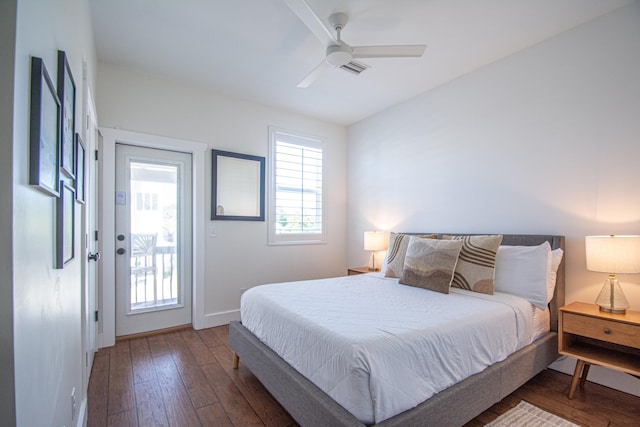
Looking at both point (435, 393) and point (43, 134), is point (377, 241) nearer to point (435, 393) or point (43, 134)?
point (435, 393)

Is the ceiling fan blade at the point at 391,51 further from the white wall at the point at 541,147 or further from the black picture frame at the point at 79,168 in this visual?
the black picture frame at the point at 79,168

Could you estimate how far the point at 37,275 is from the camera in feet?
2.81

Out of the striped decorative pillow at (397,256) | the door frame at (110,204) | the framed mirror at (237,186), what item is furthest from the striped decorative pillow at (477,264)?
the door frame at (110,204)

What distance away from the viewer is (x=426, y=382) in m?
1.48

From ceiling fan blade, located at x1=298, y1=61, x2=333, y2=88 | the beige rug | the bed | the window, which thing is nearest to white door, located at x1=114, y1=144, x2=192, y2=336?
the window

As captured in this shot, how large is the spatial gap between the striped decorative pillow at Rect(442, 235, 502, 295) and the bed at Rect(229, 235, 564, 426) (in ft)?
1.32

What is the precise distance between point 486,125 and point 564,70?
69cm

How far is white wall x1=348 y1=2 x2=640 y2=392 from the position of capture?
2.21 metres

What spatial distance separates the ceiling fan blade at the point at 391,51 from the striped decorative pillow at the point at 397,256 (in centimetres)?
169

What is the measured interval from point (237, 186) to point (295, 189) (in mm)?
841

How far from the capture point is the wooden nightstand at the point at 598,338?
187cm

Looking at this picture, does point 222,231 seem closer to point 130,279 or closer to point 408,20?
point 130,279

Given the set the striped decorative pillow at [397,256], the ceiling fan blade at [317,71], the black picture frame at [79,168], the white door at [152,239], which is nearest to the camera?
the black picture frame at [79,168]

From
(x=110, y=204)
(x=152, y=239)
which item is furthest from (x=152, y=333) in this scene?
(x=110, y=204)
